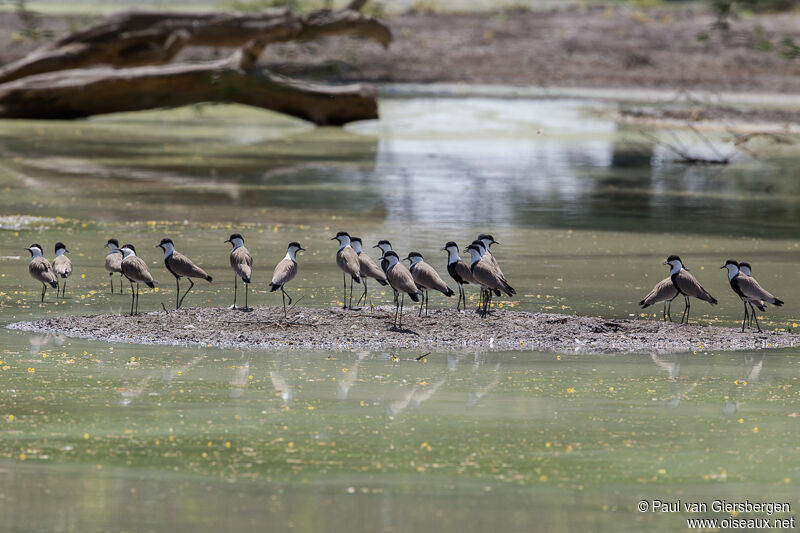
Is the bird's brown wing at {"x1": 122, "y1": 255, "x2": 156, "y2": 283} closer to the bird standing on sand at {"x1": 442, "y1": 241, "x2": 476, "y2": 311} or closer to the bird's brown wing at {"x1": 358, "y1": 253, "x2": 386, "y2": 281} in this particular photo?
the bird's brown wing at {"x1": 358, "y1": 253, "x2": 386, "y2": 281}

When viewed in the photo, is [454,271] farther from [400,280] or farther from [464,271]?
[400,280]

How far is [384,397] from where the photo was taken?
332 inches

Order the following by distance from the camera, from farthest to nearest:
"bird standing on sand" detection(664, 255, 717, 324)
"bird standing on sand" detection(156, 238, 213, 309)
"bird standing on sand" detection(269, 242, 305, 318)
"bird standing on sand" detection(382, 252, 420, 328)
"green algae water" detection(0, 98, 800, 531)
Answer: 1. "bird standing on sand" detection(156, 238, 213, 309)
2. "bird standing on sand" detection(664, 255, 717, 324)
3. "bird standing on sand" detection(269, 242, 305, 318)
4. "bird standing on sand" detection(382, 252, 420, 328)
5. "green algae water" detection(0, 98, 800, 531)

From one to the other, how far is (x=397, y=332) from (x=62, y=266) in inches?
127

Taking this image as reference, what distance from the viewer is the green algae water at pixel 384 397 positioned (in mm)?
6414

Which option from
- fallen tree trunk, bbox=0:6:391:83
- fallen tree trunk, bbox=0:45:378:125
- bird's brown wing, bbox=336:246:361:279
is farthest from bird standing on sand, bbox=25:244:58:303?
fallen tree trunk, bbox=0:6:391:83

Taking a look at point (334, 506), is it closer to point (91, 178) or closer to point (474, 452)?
point (474, 452)

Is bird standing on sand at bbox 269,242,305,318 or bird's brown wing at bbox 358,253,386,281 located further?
bird's brown wing at bbox 358,253,386,281

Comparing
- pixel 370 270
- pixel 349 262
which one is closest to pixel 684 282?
pixel 370 270

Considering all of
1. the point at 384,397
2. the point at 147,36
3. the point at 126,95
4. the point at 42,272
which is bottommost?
the point at 384,397

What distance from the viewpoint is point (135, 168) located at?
21.6 metres

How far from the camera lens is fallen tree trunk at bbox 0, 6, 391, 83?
28.8 metres

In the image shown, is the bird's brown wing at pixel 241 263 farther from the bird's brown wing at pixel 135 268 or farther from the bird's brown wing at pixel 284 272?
the bird's brown wing at pixel 135 268

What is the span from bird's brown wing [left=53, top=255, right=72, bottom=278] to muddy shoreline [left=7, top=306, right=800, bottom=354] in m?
1.24
